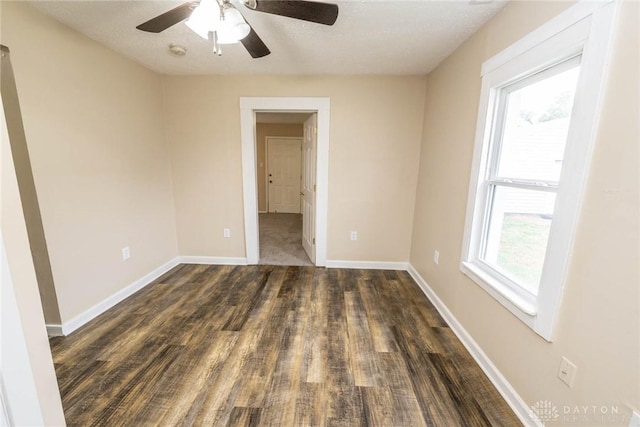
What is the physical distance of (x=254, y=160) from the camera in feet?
9.95

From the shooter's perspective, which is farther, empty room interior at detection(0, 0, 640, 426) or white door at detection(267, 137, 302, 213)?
white door at detection(267, 137, 302, 213)

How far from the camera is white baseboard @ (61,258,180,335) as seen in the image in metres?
1.94

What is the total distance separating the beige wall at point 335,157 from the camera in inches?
111

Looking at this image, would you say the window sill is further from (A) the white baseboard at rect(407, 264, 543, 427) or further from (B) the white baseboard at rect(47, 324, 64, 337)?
(B) the white baseboard at rect(47, 324, 64, 337)

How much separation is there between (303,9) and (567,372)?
2141mm

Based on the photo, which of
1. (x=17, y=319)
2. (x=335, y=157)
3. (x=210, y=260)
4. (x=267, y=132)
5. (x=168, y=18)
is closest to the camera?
(x=17, y=319)

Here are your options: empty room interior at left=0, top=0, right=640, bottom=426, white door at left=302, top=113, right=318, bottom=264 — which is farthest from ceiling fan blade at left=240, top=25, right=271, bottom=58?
white door at left=302, top=113, right=318, bottom=264

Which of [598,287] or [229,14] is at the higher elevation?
[229,14]

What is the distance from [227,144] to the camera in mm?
2988

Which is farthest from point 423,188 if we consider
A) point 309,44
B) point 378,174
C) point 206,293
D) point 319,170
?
point 206,293

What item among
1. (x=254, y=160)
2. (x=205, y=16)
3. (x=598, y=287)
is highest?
(x=205, y=16)

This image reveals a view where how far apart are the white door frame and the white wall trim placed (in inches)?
5.5

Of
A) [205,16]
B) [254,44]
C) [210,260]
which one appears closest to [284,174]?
[210,260]

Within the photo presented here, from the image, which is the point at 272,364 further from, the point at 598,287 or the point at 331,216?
the point at 331,216
